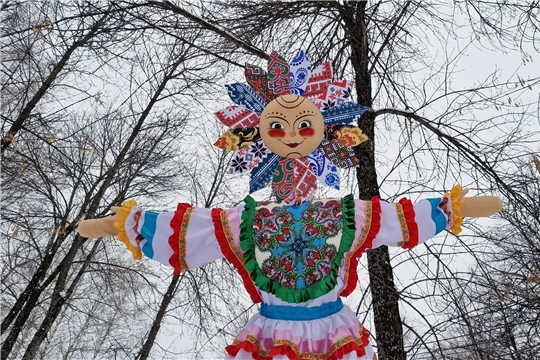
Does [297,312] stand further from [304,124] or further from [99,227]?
[99,227]

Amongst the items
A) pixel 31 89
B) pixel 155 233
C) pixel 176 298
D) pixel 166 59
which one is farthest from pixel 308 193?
pixel 176 298

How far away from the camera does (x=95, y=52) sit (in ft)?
12.7

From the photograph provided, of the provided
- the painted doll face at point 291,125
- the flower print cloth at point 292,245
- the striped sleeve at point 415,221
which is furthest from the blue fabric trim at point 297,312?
the painted doll face at point 291,125

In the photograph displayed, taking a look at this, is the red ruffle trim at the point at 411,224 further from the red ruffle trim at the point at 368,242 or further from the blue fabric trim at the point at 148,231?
the blue fabric trim at the point at 148,231

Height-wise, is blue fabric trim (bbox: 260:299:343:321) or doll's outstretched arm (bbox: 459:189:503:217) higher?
doll's outstretched arm (bbox: 459:189:503:217)

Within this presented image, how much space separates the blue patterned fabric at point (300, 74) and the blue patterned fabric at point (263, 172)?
35 centimetres

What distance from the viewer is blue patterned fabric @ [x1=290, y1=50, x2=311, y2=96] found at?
6.98 ft

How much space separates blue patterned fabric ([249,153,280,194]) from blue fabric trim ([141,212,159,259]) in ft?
1.66

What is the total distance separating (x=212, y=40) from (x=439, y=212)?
260 centimetres

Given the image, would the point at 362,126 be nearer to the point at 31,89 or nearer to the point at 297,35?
the point at 297,35

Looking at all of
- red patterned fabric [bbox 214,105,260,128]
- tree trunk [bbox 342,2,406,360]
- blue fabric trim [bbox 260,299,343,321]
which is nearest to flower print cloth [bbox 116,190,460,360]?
blue fabric trim [bbox 260,299,343,321]

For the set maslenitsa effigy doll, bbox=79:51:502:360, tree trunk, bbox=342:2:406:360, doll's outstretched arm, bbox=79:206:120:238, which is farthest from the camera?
tree trunk, bbox=342:2:406:360

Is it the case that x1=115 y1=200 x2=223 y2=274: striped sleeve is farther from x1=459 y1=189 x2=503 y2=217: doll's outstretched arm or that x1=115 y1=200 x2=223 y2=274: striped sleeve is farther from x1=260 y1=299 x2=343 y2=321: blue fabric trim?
x1=459 y1=189 x2=503 y2=217: doll's outstretched arm

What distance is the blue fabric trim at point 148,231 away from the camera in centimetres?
183
